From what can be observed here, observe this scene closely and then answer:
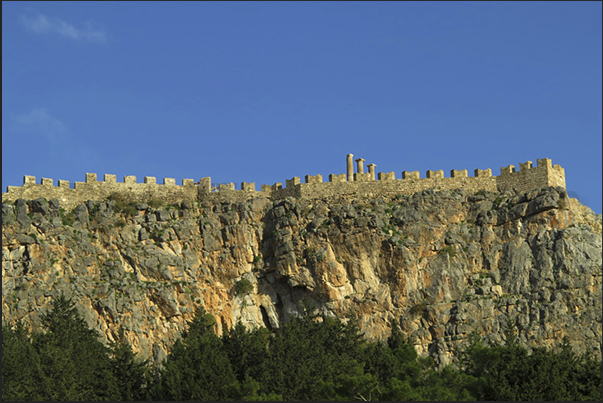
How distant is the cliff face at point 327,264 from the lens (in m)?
68.3

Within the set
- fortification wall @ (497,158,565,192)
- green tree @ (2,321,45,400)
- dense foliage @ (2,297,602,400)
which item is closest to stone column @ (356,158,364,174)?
fortification wall @ (497,158,565,192)

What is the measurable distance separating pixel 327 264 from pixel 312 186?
7.18 metres

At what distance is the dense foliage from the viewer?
58406 mm

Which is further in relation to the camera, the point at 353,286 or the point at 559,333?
the point at 353,286

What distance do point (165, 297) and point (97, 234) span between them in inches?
252

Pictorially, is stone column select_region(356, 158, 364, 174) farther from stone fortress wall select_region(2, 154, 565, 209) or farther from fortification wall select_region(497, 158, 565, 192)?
fortification wall select_region(497, 158, 565, 192)

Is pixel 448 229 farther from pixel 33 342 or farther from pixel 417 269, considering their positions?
pixel 33 342

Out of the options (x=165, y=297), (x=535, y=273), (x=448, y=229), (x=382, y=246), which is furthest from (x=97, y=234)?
(x=535, y=273)

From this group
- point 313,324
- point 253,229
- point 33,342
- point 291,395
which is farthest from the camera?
point 253,229

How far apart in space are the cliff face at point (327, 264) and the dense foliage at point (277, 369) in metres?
1.87

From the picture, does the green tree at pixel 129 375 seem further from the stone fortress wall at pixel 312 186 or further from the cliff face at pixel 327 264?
the stone fortress wall at pixel 312 186

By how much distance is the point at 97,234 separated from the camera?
7250 cm

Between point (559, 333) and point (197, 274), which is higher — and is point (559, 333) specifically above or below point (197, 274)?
below

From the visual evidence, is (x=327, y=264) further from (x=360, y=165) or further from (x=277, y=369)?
(x=277, y=369)
